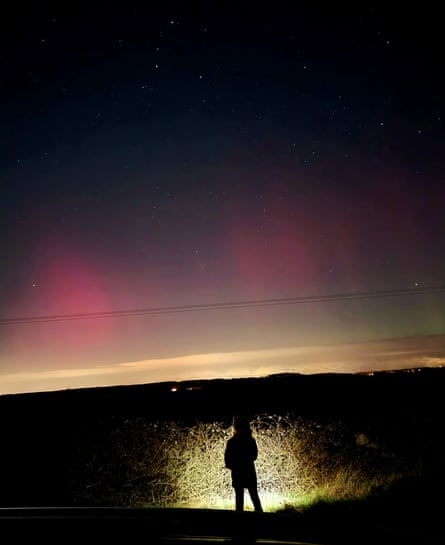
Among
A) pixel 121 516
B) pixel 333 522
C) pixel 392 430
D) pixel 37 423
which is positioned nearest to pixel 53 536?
pixel 121 516

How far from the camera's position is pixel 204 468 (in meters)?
13.2

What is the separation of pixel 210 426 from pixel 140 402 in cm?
5611

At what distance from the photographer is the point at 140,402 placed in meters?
67.6

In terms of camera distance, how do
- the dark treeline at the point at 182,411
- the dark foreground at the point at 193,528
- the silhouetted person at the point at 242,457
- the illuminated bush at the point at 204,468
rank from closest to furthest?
the dark foreground at the point at 193,528, the silhouetted person at the point at 242,457, the illuminated bush at the point at 204,468, the dark treeline at the point at 182,411

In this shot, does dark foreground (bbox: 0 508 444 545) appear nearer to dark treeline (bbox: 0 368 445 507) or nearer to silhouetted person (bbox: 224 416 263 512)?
silhouetted person (bbox: 224 416 263 512)

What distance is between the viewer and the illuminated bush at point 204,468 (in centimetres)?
1312

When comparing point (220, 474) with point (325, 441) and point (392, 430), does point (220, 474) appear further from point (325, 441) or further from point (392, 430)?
point (392, 430)

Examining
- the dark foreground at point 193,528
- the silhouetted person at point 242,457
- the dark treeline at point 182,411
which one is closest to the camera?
the dark foreground at point 193,528

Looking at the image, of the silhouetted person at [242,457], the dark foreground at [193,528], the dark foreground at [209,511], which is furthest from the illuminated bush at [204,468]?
the dark foreground at [193,528]

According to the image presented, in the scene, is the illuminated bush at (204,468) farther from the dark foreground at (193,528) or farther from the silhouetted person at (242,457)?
the dark foreground at (193,528)

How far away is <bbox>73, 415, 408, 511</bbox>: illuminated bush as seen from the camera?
1312cm

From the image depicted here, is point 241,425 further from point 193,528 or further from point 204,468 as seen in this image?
point 193,528

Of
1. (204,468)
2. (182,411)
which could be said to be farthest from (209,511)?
(182,411)

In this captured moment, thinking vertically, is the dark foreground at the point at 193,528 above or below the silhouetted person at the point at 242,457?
above
